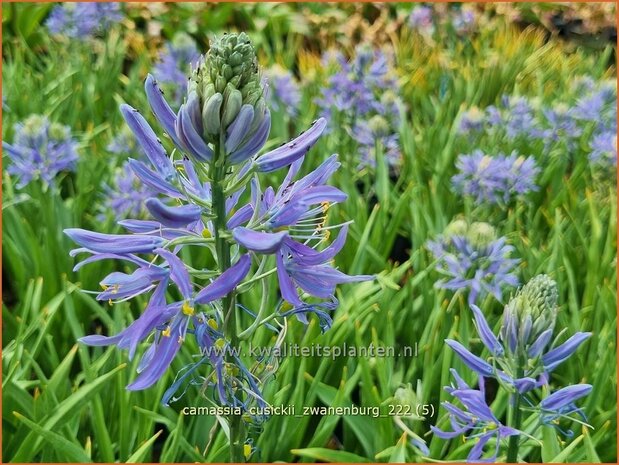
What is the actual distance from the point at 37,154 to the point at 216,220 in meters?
1.77

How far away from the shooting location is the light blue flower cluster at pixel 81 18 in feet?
12.2

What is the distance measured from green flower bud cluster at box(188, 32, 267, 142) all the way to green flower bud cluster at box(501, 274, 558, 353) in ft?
1.99

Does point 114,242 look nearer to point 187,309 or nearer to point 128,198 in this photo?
point 187,309

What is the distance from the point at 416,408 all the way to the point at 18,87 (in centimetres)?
282

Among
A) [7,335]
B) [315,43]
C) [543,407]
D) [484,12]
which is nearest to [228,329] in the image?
[543,407]

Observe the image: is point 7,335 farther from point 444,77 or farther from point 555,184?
point 444,77

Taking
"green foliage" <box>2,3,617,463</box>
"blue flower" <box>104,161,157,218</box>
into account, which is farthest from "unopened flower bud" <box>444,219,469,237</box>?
"blue flower" <box>104,161,157,218</box>

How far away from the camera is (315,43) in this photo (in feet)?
17.9

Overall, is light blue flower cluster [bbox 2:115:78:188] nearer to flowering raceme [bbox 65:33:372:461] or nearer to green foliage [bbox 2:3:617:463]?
green foliage [bbox 2:3:617:463]

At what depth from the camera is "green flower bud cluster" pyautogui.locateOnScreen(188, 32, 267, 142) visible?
0.89m

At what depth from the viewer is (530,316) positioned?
3.85 ft

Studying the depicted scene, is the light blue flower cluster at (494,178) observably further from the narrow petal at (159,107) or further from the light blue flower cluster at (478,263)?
the narrow petal at (159,107)

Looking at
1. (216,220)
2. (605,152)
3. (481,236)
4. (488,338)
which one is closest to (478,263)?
(481,236)

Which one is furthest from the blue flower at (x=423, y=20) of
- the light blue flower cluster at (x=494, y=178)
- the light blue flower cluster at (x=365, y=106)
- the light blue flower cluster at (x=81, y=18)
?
the light blue flower cluster at (x=494, y=178)
